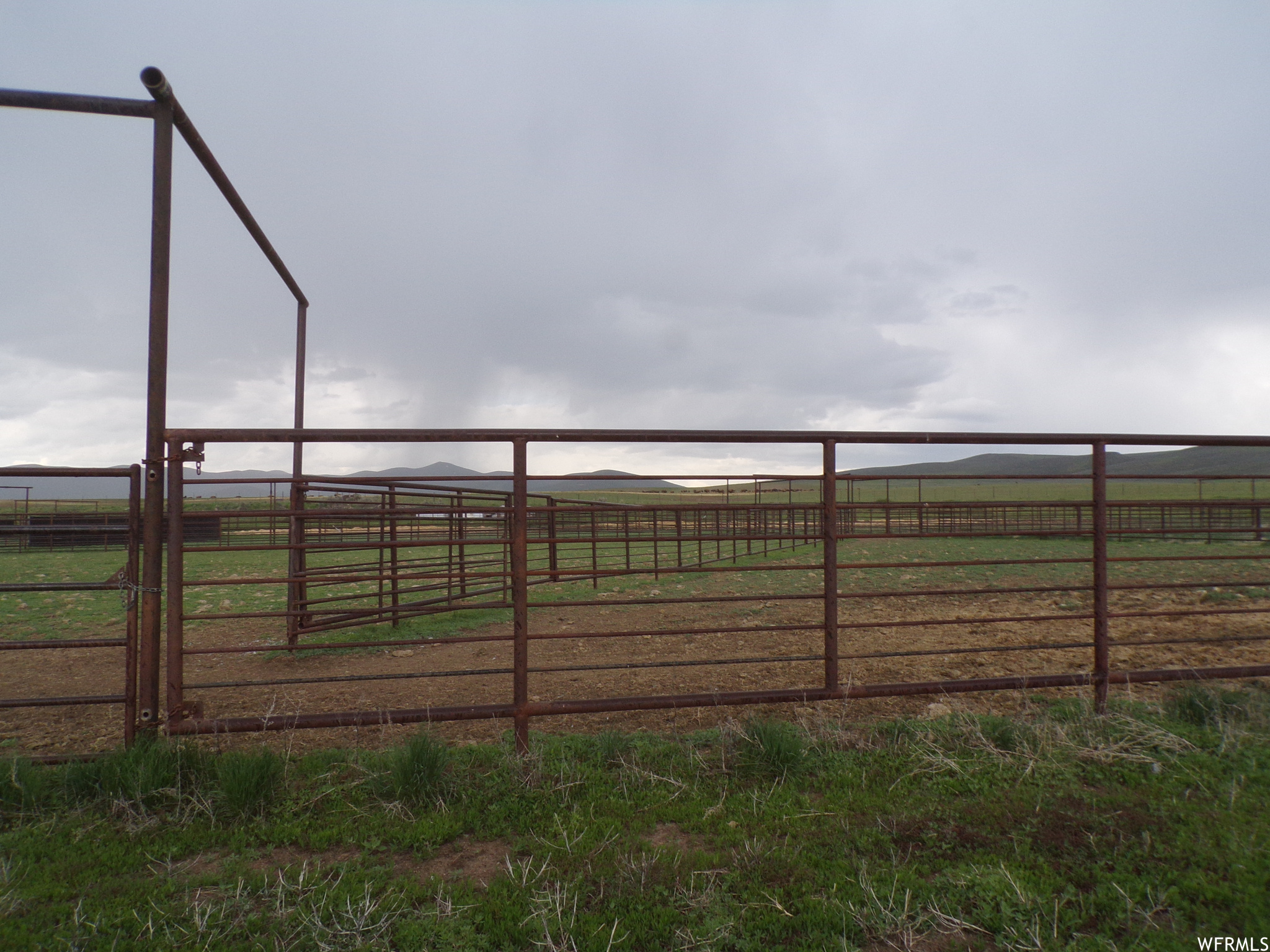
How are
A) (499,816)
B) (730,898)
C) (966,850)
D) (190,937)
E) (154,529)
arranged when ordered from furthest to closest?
(154,529) < (499,816) < (966,850) < (730,898) < (190,937)

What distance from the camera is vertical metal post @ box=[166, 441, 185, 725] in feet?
10.1

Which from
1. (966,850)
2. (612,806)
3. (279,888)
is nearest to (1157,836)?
(966,850)

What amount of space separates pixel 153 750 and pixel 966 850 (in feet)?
11.5

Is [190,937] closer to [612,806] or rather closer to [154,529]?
[612,806]

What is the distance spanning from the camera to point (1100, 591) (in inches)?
149

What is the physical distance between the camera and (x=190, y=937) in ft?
6.40

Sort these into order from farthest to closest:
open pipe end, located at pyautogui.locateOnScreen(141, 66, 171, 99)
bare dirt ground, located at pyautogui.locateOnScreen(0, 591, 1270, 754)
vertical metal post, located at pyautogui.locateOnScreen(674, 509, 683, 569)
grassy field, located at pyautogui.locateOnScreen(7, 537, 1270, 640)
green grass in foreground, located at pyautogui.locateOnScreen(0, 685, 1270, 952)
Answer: grassy field, located at pyautogui.locateOnScreen(7, 537, 1270, 640) → bare dirt ground, located at pyautogui.locateOnScreen(0, 591, 1270, 754) → vertical metal post, located at pyautogui.locateOnScreen(674, 509, 683, 569) → open pipe end, located at pyautogui.locateOnScreen(141, 66, 171, 99) → green grass in foreground, located at pyautogui.locateOnScreen(0, 685, 1270, 952)

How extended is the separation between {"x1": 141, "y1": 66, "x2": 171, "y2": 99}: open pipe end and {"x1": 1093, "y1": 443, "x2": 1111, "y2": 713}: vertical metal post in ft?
17.8

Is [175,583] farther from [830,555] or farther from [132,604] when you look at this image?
[830,555]

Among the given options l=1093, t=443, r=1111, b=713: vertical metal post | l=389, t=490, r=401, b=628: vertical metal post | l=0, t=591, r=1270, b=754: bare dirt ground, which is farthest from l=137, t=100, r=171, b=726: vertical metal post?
l=1093, t=443, r=1111, b=713: vertical metal post

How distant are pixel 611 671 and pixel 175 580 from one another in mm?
3349

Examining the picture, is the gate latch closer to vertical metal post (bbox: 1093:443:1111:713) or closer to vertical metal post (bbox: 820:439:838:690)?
vertical metal post (bbox: 820:439:838:690)

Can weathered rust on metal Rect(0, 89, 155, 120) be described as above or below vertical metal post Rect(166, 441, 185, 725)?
above

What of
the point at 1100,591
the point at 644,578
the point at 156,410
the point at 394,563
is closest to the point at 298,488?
the point at 394,563
